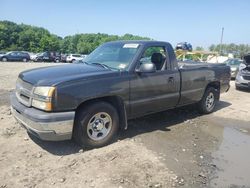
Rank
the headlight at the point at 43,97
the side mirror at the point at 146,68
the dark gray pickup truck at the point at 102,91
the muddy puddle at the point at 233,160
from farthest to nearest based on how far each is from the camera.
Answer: the side mirror at the point at 146,68 → the dark gray pickup truck at the point at 102,91 → the headlight at the point at 43,97 → the muddy puddle at the point at 233,160

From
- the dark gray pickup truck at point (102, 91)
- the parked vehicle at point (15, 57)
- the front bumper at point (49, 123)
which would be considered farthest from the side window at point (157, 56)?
the parked vehicle at point (15, 57)

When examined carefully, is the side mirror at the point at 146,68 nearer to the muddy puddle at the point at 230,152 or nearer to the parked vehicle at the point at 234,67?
the muddy puddle at the point at 230,152

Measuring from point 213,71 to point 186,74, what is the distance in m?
1.35

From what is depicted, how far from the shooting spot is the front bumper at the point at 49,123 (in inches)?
169

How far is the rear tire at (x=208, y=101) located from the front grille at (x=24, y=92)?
4.47 m

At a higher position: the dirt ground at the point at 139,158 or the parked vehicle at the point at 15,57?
the dirt ground at the point at 139,158

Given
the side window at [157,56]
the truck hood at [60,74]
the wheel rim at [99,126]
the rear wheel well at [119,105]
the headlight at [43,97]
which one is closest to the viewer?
the headlight at [43,97]

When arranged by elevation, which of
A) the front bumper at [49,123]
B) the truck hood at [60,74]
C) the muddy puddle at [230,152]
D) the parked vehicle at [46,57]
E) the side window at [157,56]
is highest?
the side window at [157,56]

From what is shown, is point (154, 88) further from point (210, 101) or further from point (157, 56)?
point (210, 101)

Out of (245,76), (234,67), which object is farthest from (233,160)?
(234,67)

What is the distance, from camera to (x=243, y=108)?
8781 mm

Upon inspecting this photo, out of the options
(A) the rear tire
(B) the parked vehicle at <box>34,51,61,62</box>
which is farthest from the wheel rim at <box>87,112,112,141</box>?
(B) the parked vehicle at <box>34,51,61,62</box>

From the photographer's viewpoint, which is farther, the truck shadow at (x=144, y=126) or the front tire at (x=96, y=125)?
the truck shadow at (x=144, y=126)

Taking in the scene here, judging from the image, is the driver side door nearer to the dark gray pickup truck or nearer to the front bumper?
the dark gray pickup truck
